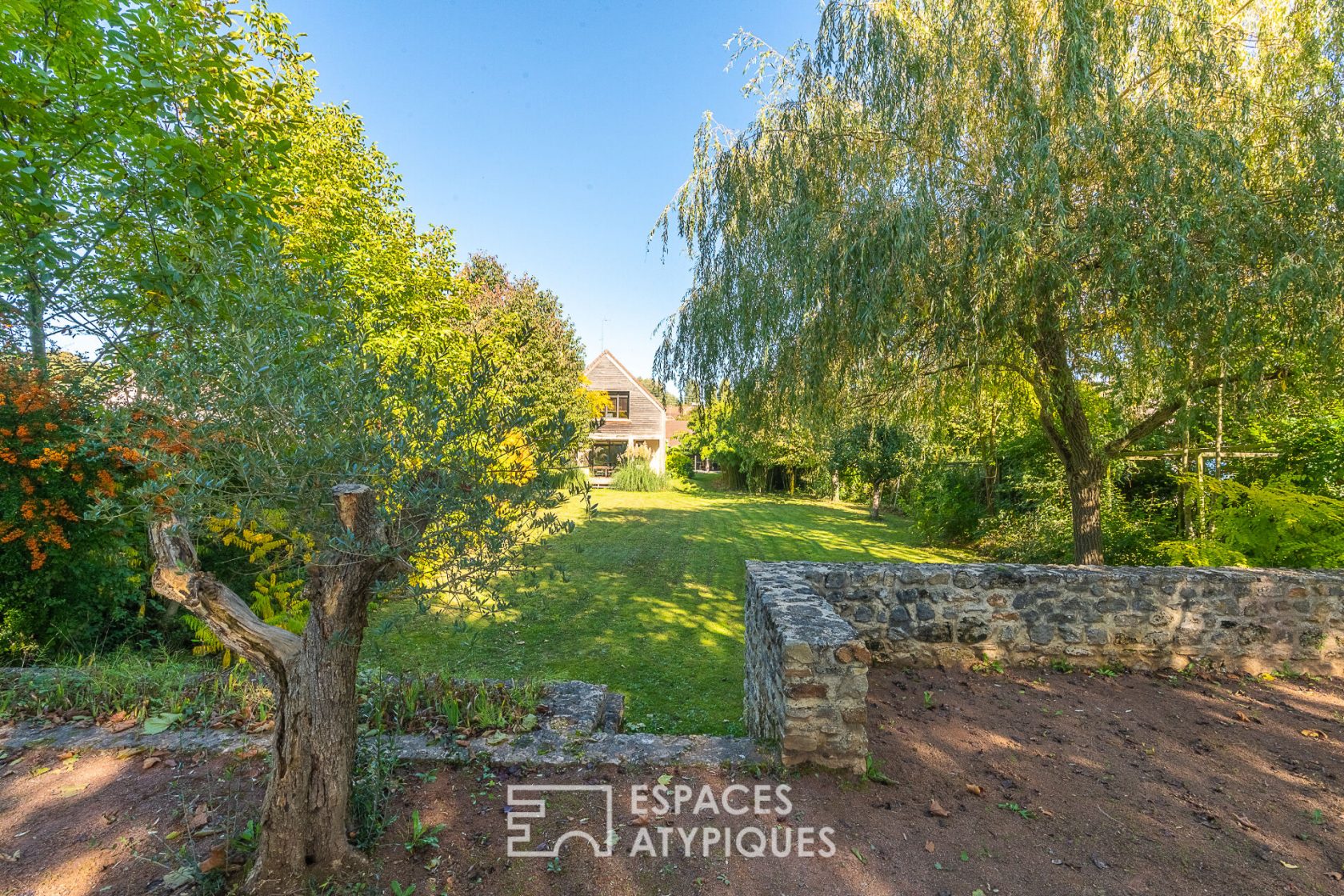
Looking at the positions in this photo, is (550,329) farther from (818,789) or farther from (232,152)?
(818,789)

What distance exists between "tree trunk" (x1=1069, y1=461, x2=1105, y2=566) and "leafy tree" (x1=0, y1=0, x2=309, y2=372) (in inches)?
353

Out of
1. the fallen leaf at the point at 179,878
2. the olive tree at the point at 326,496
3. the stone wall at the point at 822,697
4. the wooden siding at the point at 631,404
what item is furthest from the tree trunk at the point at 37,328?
the wooden siding at the point at 631,404

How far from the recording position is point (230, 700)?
11.5 feet

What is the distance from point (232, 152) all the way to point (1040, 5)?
25.3 ft

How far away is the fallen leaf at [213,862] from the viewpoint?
210 cm

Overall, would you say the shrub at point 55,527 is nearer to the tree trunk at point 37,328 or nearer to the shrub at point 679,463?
the tree trunk at point 37,328

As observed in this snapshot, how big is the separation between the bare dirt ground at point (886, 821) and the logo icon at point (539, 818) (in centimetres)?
3

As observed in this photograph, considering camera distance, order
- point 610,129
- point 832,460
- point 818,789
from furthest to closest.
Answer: point 832,460
point 610,129
point 818,789

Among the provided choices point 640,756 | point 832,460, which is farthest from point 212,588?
point 832,460

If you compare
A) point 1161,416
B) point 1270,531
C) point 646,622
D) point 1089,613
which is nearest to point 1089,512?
point 1161,416

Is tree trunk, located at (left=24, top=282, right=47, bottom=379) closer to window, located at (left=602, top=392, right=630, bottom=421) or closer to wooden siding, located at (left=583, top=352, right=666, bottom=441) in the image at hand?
wooden siding, located at (left=583, top=352, right=666, bottom=441)

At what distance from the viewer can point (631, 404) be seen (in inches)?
1024

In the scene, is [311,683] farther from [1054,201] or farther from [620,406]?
[620,406]

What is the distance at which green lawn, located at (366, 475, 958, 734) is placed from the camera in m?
5.01
